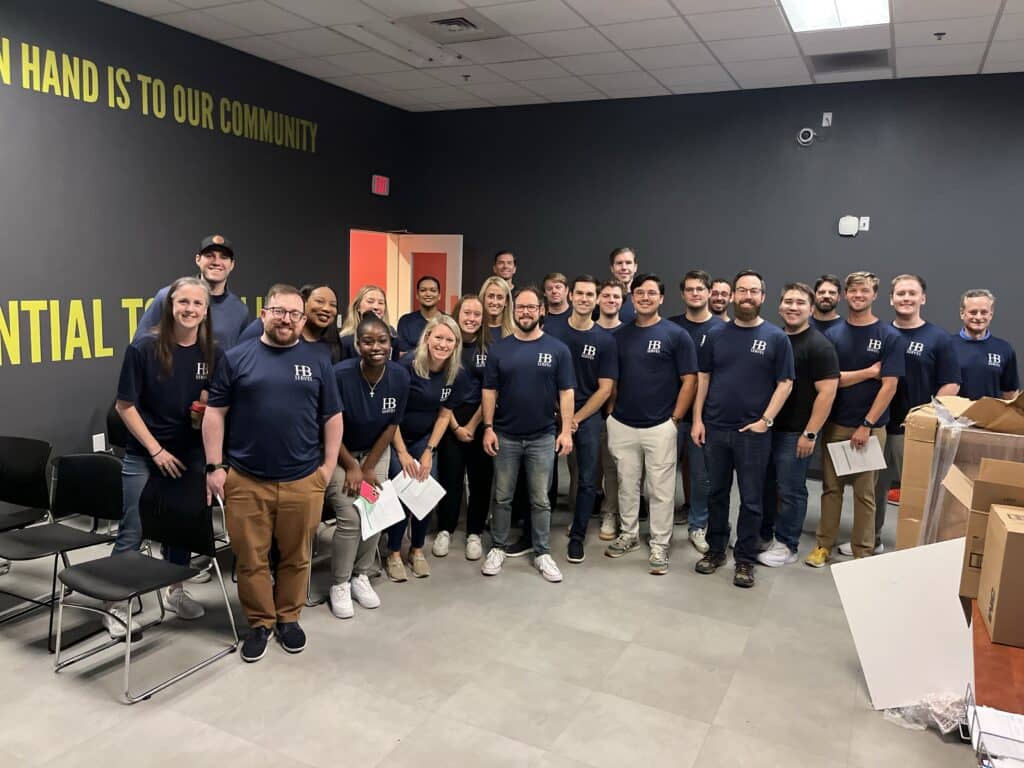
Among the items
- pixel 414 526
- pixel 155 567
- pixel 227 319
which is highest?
pixel 227 319

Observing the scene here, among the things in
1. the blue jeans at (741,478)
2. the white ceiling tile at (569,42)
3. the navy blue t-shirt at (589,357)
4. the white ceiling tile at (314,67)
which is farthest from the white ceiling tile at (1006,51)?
the white ceiling tile at (314,67)

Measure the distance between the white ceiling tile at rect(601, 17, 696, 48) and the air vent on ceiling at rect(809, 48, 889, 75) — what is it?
44.8 inches

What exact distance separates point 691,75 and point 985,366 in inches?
126

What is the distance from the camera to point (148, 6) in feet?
15.8

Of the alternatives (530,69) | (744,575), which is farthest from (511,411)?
(530,69)

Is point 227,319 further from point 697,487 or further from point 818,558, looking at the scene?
point 818,558

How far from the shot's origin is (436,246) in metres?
7.81

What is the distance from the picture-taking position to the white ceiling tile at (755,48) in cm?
521

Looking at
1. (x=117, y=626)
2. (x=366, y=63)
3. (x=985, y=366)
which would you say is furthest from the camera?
(x=366, y=63)

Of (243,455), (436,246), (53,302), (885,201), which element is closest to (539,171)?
(436,246)

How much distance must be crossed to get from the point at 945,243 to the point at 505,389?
4236 millimetres

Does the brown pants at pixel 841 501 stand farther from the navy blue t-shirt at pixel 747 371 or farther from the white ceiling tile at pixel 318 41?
the white ceiling tile at pixel 318 41

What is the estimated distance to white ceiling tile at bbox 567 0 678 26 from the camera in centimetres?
458

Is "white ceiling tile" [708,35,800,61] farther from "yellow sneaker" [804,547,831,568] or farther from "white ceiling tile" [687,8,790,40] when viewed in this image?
"yellow sneaker" [804,547,831,568]
